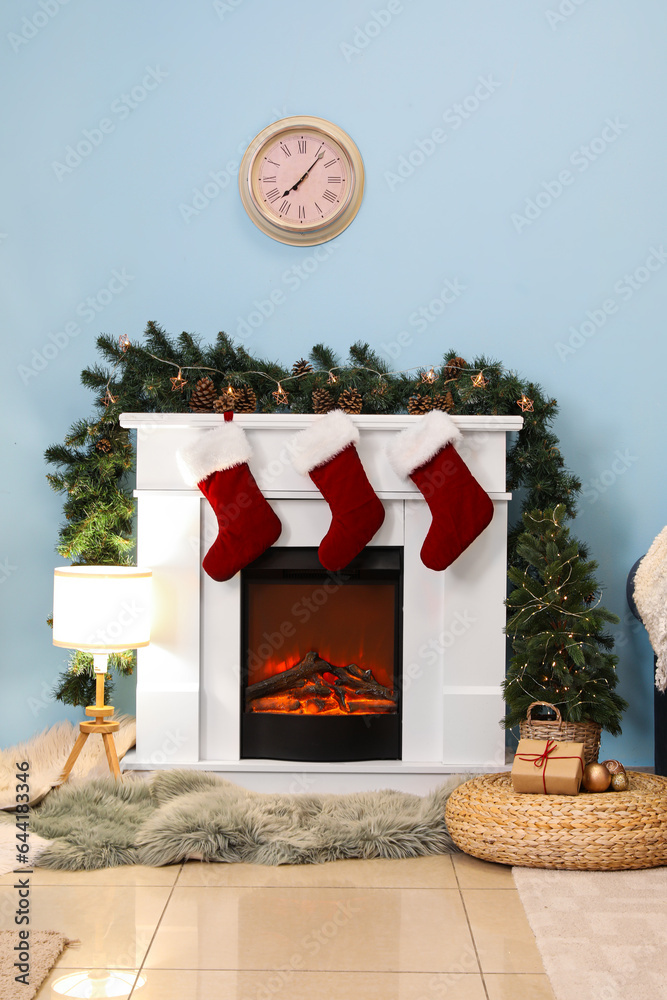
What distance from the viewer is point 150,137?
2.88 metres

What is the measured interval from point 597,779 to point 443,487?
2.82ft

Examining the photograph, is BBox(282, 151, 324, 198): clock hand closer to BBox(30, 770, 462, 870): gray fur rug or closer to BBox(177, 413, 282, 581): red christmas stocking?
BBox(177, 413, 282, 581): red christmas stocking

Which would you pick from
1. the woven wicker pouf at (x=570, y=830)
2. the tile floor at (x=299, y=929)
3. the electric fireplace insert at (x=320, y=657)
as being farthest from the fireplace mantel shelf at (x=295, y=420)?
the tile floor at (x=299, y=929)

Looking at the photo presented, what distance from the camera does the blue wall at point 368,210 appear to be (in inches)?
112

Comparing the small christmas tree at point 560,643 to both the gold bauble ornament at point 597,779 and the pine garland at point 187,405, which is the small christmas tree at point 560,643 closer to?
the gold bauble ornament at point 597,779

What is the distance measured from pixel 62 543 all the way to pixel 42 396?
0.52 meters

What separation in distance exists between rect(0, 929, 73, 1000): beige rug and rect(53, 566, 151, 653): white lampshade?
0.83m

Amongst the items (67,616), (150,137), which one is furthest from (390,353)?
(67,616)

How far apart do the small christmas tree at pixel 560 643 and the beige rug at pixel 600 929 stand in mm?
412

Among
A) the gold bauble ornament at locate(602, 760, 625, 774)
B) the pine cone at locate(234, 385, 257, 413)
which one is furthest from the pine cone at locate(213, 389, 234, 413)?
the gold bauble ornament at locate(602, 760, 625, 774)

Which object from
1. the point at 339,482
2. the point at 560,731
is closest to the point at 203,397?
the point at 339,482

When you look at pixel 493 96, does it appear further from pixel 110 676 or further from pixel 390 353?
pixel 110 676

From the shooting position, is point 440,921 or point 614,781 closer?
point 440,921

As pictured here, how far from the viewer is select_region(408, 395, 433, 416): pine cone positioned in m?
2.56
